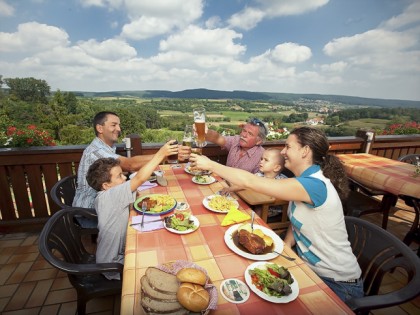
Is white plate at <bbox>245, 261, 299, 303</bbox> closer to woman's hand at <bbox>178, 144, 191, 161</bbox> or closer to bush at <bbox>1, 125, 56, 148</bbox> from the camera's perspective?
woman's hand at <bbox>178, 144, 191, 161</bbox>

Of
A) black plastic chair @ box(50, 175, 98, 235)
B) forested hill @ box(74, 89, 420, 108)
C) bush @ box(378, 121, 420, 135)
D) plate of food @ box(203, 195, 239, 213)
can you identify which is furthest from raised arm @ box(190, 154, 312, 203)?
forested hill @ box(74, 89, 420, 108)

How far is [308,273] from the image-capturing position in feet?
3.38

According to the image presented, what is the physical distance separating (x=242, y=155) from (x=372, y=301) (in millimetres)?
2037

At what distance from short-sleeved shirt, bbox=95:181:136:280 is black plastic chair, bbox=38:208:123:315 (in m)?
0.10

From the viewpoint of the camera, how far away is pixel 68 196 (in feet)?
7.32

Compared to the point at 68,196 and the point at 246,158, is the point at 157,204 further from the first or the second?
the point at 246,158

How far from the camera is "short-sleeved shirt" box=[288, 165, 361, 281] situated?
4.16 feet

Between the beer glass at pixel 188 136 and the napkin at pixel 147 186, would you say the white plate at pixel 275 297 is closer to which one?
the beer glass at pixel 188 136

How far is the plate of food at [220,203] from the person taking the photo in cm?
163

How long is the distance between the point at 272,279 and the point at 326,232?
561 mm

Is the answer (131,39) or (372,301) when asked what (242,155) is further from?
(131,39)

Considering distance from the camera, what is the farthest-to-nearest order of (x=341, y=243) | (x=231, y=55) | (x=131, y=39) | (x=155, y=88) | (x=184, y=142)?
(x=155, y=88) → (x=131, y=39) → (x=231, y=55) → (x=184, y=142) → (x=341, y=243)

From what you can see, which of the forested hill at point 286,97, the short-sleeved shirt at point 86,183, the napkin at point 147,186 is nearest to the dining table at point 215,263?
the napkin at point 147,186

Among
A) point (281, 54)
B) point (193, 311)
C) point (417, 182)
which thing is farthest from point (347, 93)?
point (193, 311)
